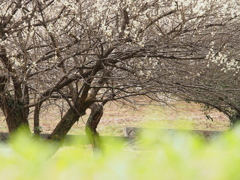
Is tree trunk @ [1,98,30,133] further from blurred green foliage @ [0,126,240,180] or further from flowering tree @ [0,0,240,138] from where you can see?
blurred green foliage @ [0,126,240,180]

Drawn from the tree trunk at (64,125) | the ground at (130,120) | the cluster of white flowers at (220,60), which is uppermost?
the cluster of white flowers at (220,60)

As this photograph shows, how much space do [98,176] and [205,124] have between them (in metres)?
18.4

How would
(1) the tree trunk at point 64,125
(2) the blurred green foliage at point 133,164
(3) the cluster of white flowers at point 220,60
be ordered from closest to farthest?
(2) the blurred green foliage at point 133,164 < (3) the cluster of white flowers at point 220,60 < (1) the tree trunk at point 64,125

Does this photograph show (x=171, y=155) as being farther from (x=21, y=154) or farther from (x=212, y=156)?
(x=21, y=154)

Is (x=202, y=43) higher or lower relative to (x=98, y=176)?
lower

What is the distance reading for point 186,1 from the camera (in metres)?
5.71

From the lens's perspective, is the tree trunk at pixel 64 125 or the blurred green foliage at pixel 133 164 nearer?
the blurred green foliage at pixel 133 164

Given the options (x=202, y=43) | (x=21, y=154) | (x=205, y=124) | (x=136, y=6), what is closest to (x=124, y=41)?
(x=136, y=6)

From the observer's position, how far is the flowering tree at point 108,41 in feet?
20.2

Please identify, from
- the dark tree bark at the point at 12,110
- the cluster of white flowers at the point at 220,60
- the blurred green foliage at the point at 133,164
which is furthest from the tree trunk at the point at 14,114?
the blurred green foliage at the point at 133,164

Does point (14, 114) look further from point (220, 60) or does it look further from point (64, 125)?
point (220, 60)

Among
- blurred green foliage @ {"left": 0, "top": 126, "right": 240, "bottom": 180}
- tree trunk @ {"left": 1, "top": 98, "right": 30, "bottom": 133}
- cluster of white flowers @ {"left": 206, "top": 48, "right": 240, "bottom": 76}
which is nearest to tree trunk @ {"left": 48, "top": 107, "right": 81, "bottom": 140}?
tree trunk @ {"left": 1, "top": 98, "right": 30, "bottom": 133}

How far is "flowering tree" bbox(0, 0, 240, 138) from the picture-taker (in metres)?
6.17

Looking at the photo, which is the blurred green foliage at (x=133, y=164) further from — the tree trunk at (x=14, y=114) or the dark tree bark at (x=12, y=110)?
the tree trunk at (x=14, y=114)
